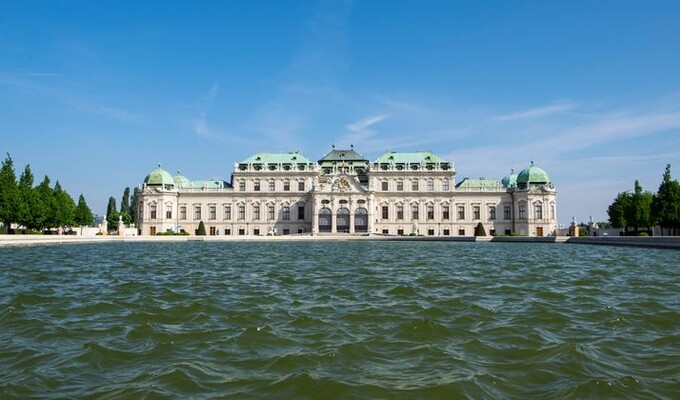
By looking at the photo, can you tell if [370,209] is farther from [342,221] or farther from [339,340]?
[339,340]

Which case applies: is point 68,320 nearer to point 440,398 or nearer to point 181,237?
point 440,398

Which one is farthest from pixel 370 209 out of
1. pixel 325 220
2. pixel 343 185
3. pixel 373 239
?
pixel 373 239

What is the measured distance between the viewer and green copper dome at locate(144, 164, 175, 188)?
3797 inches

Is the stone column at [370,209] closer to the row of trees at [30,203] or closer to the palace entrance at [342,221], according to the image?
the palace entrance at [342,221]

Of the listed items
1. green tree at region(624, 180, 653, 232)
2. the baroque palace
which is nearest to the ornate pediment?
the baroque palace

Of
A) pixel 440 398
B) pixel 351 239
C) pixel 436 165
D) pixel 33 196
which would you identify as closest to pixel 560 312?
pixel 440 398

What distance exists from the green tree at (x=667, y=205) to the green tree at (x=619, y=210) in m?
16.2

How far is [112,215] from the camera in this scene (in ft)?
400

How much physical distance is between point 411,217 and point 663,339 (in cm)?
8629

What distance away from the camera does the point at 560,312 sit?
551 inches

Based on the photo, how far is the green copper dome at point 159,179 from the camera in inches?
3797

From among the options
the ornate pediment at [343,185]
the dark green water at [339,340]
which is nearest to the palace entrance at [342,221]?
the ornate pediment at [343,185]

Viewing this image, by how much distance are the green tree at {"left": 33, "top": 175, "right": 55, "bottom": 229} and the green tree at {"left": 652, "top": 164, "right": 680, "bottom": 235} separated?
273 feet

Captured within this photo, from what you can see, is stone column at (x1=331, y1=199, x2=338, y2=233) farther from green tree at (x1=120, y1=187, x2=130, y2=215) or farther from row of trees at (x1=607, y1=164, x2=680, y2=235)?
green tree at (x1=120, y1=187, x2=130, y2=215)
